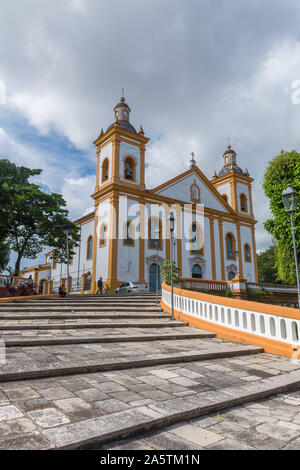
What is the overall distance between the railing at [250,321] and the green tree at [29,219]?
1325cm

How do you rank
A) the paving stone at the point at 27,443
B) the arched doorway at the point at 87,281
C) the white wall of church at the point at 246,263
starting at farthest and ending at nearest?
the white wall of church at the point at 246,263
the arched doorway at the point at 87,281
the paving stone at the point at 27,443

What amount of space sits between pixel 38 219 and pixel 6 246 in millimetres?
5668

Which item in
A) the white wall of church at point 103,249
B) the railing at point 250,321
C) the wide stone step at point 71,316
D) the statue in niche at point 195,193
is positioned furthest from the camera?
the statue in niche at point 195,193

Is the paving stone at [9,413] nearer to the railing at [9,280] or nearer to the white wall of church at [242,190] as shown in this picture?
the railing at [9,280]

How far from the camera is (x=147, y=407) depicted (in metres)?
2.90

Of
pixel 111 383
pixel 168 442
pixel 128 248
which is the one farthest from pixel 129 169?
pixel 168 442

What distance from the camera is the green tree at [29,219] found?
18244 mm

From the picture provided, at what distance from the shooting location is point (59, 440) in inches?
85.7

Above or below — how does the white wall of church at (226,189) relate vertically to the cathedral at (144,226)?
above

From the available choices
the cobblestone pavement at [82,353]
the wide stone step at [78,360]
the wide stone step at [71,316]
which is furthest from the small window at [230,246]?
the wide stone step at [78,360]

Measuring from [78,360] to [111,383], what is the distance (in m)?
0.87

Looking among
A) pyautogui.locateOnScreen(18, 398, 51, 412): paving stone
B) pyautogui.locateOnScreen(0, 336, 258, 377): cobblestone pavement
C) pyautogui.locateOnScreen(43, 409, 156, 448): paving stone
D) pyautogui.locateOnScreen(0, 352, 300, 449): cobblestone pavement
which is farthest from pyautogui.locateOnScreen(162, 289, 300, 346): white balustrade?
pyautogui.locateOnScreen(18, 398, 51, 412): paving stone

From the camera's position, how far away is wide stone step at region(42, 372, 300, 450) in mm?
2238

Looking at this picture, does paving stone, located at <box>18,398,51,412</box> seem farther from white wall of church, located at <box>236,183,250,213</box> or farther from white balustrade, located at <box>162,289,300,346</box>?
white wall of church, located at <box>236,183,250,213</box>
